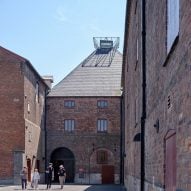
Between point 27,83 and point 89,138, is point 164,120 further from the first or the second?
point 89,138

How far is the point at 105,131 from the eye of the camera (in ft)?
170

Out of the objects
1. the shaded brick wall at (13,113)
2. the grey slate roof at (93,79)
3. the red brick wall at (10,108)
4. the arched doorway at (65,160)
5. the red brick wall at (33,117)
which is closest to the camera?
the shaded brick wall at (13,113)

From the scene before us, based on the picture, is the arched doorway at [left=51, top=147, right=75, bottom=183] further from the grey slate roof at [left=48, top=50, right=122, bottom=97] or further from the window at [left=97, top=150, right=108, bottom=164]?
the grey slate roof at [left=48, top=50, right=122, bottom=97]

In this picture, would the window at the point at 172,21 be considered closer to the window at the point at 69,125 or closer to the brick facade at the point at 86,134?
the brick facade at the point at 86,134

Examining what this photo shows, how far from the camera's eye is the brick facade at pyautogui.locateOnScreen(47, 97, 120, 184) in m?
50.8

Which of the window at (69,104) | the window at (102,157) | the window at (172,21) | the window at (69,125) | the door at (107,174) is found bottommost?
the door at (107,174)

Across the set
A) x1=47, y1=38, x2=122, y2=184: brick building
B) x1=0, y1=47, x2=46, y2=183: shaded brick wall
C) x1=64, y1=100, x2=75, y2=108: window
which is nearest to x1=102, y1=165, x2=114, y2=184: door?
x1=47, y1=38, x2=122, y2=184: brick building

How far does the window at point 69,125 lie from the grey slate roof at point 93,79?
2.61 m

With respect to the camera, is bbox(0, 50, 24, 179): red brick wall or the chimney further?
the chimney

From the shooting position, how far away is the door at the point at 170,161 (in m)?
7.70

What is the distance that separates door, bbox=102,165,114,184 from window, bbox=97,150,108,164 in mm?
574

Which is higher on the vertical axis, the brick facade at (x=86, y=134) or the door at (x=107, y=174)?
the brick facade at (x=86, y=134)

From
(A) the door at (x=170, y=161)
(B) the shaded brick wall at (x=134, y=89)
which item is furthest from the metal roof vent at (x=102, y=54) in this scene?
(A) the door at (x=170, y=161)

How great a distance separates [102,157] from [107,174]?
1756mm
